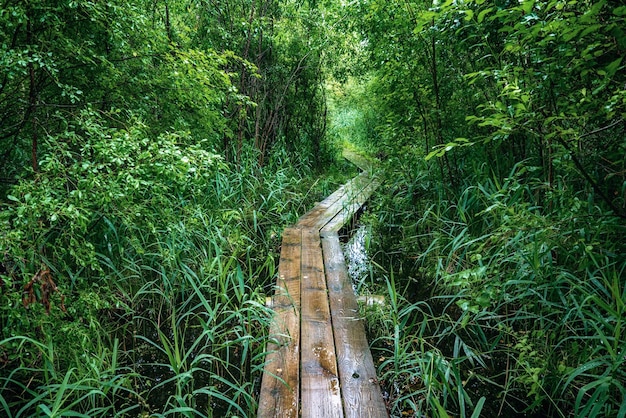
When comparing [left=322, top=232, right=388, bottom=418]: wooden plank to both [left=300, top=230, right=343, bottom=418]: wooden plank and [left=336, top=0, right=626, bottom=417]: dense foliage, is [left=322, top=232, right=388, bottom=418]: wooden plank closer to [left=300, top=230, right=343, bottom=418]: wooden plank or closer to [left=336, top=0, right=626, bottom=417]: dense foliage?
[left=300, top=230, right=343, bottom=418]: wooden plank

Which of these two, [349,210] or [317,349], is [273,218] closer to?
[349,210]

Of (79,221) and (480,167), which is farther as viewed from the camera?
(480,167)

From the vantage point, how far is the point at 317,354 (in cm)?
233

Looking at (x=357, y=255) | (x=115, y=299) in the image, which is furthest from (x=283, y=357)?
(x=357, y=255)

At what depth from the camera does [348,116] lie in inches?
518

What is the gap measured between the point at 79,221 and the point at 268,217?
3018 mm

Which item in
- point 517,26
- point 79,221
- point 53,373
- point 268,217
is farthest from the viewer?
point 268,217

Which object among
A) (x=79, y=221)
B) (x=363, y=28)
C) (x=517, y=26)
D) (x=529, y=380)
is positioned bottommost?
(x=529, y=380)

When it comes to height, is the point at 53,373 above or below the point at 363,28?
below

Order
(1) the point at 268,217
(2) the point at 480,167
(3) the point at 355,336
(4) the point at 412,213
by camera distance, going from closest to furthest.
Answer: (3) the point at 355,336, (2) the point at 480,167, (4) the point at 412,213, (1) the point at 268,217

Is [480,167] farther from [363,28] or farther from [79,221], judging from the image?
[79,221]

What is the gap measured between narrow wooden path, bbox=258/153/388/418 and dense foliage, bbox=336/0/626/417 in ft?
0.85

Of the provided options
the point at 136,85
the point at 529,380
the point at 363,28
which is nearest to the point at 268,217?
the point at 136,85

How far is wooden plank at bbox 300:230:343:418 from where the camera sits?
6.34 feet
